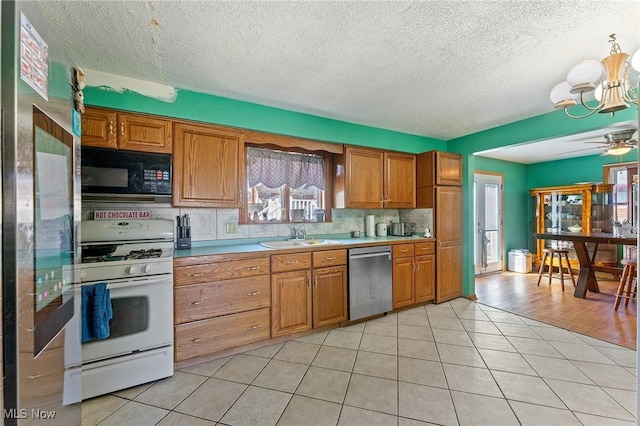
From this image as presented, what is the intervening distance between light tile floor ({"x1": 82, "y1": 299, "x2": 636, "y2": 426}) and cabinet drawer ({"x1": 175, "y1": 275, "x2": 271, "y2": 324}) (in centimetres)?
44

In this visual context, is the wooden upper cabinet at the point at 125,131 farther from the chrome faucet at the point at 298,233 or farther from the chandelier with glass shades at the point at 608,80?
the chandelier with glass shades at the point at 608,80

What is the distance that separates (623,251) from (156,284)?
742 centimetres

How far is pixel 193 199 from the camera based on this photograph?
2.54m

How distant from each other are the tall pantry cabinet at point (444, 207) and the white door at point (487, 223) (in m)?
1.73

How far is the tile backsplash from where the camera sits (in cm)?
257

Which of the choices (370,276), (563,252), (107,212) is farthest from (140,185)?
(563,252)

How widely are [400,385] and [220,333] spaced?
1542 mm

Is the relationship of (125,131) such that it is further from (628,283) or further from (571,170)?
(571,170)

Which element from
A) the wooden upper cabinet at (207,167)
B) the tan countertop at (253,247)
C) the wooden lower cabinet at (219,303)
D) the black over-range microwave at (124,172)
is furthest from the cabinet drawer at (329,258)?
the black over-range microwave at (124,172)

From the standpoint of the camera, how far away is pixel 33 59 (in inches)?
25.7

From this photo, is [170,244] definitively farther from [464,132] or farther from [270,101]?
[464,132]

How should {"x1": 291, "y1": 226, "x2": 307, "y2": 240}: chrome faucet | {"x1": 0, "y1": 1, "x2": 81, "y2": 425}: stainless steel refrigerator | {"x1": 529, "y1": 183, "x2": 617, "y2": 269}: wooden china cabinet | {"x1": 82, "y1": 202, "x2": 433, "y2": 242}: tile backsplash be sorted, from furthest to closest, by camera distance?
{"x1": 529, "y1": 183, "x2": 617, "y2": 269}: wooden china cabinet
{"x1": 291, "y1": 226, "x2": 307, "y2": 240}: chrome faucet
{"x1": 82, "y1": 202, "x2": 433, "y2": 242}: tile backsplash
{"x1": 0, "y1": 1, "x2": 81, "y2": 425}: stainless steel refrigerator

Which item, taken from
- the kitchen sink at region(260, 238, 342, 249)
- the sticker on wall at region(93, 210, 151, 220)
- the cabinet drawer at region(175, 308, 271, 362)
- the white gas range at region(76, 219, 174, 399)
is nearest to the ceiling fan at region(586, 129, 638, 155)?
the kitchen sink at region(260, 238, 342, 249)

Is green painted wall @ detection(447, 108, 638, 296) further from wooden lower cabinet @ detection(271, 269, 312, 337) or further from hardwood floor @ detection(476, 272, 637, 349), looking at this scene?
wooden lower cabinet @ detection(271, 269, 312, 337)
